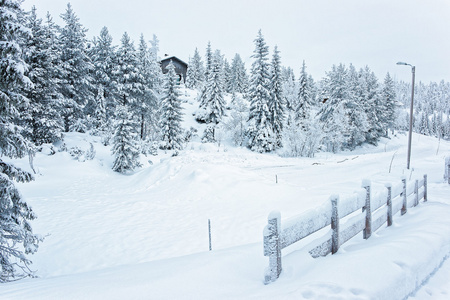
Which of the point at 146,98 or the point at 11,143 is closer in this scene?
the point at 11,143

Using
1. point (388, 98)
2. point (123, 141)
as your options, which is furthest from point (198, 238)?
point (388, 98)

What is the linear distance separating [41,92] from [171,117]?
44.2 ft

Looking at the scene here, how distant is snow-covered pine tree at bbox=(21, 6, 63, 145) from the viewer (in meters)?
22.7

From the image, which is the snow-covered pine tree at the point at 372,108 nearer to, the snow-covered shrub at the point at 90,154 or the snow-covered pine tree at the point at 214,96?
the snow-covered pine tree at the point at 214,96

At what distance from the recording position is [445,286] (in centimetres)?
364

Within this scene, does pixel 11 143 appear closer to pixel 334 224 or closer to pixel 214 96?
pixel 334 224

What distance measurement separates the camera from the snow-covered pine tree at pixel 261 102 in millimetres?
36156

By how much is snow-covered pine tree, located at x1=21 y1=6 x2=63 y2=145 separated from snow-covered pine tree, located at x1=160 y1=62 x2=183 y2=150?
11.5 meters

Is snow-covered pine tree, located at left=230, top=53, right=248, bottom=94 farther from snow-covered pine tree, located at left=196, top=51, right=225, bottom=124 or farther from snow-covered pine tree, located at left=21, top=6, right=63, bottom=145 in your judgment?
snow-covered pine tree, located at left=21, top=6, right=63, bottom=145

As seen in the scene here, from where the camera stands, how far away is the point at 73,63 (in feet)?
97.1

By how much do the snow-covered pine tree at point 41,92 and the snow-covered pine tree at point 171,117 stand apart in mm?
11518

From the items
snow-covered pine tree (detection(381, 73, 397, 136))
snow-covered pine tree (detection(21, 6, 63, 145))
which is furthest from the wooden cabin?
snow-covered pine tree (detection(381, 73, 397, 136))

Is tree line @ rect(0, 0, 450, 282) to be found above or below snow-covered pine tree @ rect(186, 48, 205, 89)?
below

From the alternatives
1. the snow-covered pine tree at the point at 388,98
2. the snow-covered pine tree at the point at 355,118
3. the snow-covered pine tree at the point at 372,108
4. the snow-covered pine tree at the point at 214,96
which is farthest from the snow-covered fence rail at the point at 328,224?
the snow-covered pine tree at the point at 388,98
